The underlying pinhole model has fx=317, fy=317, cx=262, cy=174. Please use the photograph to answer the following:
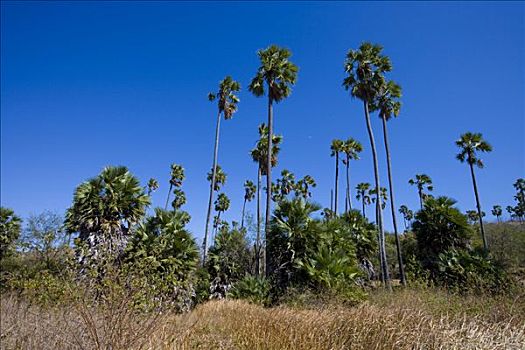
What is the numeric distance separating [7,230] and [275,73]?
21779mm

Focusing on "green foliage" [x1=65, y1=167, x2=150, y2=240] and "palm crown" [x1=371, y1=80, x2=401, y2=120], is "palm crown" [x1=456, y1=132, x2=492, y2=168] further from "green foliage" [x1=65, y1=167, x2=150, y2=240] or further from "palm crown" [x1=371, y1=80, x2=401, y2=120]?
"green foliage" [x1=65, y1=167, x2=150, y2=240]

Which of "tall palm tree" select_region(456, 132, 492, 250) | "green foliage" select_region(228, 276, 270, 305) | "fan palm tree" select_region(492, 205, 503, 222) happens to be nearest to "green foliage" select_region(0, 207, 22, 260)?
"green foliage" select_region(228, 276, 270, 305)

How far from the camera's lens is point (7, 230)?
22422 mm

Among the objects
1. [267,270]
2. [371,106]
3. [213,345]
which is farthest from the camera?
[371,106]

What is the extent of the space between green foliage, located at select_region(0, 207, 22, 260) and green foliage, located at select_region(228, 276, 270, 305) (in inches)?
661

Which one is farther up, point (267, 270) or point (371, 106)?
point (371, 106)

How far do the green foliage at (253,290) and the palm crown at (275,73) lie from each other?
12.0 m

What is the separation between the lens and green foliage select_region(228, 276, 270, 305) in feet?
48.5

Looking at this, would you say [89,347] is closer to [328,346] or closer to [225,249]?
[328,346]

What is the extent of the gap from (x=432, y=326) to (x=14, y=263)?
85.3 ft

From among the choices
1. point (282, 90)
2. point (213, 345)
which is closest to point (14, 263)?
point (282, 90)

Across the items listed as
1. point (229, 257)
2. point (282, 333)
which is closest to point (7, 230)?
point (229, 257)

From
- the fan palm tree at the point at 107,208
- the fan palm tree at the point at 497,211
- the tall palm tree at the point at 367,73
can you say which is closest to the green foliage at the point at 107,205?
the fan palm tree at the point at 107,208

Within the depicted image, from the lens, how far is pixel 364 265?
21.8m
